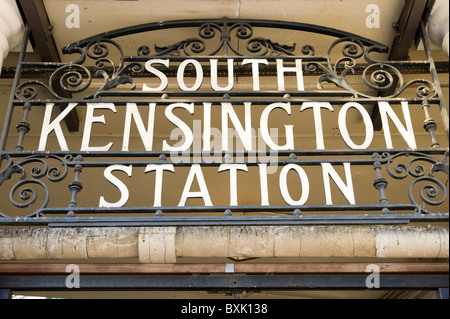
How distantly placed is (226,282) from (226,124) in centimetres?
106

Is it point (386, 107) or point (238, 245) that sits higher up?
point (386, 107)

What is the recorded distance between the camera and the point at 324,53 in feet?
14.3

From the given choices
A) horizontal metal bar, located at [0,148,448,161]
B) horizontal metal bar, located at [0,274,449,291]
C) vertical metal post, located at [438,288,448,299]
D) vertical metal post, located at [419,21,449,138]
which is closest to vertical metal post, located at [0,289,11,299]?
horizontal metal bar, located at [0,274,449,291]

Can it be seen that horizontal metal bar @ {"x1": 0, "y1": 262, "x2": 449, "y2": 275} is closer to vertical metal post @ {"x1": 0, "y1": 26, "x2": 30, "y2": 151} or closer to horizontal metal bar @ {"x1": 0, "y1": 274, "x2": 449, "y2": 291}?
horizontal metal bar @ {"x1": 0, "y1": 274, "x2": 449, "y2": 291}

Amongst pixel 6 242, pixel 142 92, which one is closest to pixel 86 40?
pixel 142 92

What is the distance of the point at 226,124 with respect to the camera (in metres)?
3.43

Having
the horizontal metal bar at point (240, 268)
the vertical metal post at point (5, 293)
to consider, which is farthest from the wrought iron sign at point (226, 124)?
the vertical metal post at point (5, 293)

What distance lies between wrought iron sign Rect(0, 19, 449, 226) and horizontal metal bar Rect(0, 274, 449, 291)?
1.03 feet

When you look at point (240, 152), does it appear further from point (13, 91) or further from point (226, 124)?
point (13, 91)

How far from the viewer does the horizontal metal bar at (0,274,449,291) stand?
2.80 m

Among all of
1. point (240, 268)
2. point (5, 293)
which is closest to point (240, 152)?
point (240, 268)

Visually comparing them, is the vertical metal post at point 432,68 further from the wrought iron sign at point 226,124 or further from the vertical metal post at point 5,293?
the vertical metal post at point 5,293

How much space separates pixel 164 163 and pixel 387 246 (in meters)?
1.38
